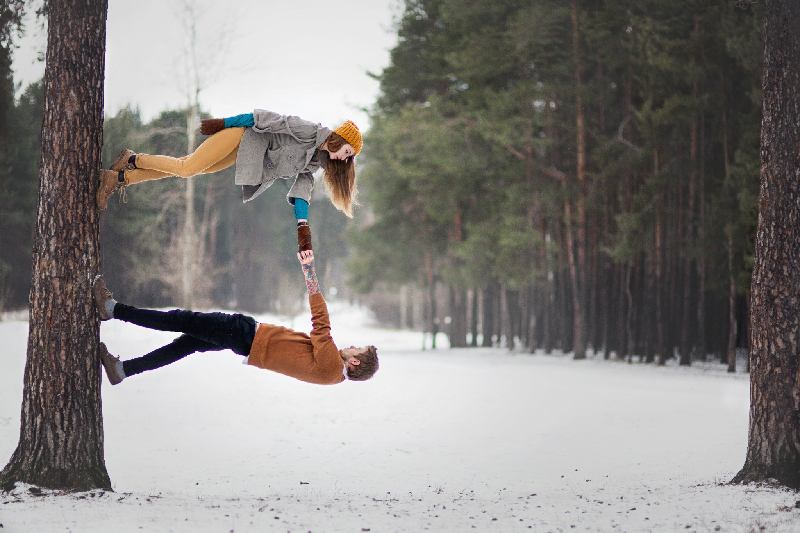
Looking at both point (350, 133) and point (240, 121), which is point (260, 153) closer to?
point (240, 121)

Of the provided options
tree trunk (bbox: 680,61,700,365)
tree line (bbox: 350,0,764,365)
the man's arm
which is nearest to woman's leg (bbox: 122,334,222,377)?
the man's arm

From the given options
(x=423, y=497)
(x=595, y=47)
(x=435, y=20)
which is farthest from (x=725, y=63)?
(x=423, y=497)

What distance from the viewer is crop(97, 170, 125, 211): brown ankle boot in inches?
177

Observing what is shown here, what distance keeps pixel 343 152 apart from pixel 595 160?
48.2ft

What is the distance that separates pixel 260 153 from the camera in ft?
13.9

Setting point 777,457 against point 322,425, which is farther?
point 322,425

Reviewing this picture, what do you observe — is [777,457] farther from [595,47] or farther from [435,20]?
[435,20]

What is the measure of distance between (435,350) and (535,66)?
9.44 meters

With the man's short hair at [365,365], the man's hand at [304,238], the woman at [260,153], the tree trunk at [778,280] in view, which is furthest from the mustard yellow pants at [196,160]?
the tree trunk at [778,280]

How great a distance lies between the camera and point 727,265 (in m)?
15.1

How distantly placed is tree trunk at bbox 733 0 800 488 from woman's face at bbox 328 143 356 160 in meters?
3.49

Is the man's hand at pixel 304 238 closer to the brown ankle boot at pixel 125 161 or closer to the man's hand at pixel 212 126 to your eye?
the man's hand at pixel 212 126

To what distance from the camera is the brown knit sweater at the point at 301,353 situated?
4.06 m

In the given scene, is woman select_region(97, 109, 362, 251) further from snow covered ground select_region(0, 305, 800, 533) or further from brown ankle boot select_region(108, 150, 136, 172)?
snow covered ground select_region(0, 305, 800, 533)
